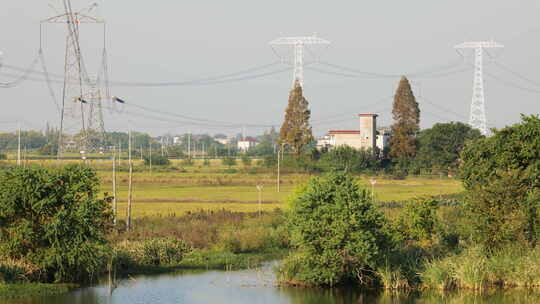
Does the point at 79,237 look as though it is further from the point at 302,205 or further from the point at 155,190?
the point at 155,190

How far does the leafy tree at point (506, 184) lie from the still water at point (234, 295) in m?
3.87

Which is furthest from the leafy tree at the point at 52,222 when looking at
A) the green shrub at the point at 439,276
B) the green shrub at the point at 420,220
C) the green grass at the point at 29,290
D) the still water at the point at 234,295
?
the green shrub at the point at 420,220

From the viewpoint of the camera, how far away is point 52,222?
31.1 m

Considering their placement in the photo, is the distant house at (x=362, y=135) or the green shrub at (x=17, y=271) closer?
the green shrub at (x=17, y=271)

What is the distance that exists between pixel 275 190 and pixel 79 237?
46.5 metres

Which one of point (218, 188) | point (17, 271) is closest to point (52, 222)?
point (17, 271)

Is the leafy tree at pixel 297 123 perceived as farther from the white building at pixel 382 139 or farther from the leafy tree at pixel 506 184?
the leafy tree at pixel 506 184

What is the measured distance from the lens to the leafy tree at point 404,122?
106m

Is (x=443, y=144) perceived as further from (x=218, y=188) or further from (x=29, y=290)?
(x=29, y=290)

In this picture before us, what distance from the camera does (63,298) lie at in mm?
29219

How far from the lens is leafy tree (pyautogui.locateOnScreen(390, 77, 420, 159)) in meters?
106

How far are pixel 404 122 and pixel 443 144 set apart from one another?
19.9 feet

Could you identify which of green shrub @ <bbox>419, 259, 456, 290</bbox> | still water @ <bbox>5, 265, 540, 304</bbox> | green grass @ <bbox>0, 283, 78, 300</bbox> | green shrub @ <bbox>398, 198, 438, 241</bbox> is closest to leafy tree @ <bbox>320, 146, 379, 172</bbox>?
green shrub @ <bbox>398, 198, 438, 241</bbox>

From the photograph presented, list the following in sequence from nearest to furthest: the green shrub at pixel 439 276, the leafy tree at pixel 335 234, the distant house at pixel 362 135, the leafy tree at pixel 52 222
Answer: the leafy tree at pixel 335 234, the leafy tree at pixel 52 222, the green shrub at pixel 439 276, the distant house at pixel 362 135
